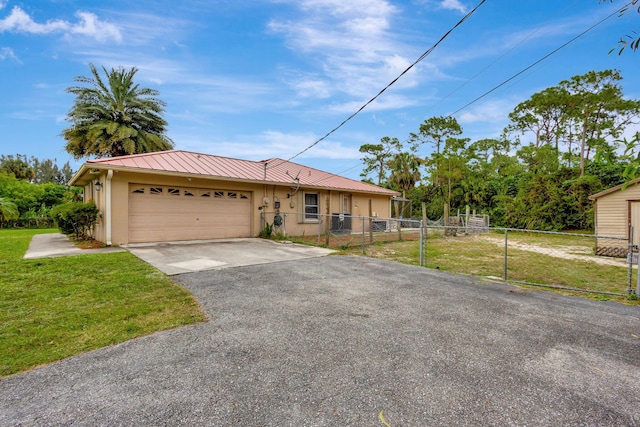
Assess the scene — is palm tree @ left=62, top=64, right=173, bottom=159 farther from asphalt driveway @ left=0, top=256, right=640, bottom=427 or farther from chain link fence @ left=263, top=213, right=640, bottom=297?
asphalt driveway @ left=0, top=256, right=640, bottom=427

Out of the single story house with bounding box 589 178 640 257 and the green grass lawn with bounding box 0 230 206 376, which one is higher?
the single story house with bounding box 589 178 640 257

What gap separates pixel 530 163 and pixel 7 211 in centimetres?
3960

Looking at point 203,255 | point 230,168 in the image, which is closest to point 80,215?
point 203,255

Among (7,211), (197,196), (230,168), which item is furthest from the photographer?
(7,211)

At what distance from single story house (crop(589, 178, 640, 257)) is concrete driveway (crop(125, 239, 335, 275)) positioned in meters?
10.0

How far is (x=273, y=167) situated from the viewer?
15.1 metres

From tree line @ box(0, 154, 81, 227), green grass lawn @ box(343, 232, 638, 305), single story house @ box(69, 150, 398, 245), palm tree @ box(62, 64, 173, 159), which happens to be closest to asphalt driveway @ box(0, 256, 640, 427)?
green grass lawn @ box(343, 232, 638, 305)

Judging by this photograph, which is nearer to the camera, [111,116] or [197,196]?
[197,196]

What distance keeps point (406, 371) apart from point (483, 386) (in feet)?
1.87

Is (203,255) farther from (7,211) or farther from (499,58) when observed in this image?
(7,211)

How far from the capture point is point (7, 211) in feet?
57.3

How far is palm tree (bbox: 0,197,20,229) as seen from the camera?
1725 centimetres

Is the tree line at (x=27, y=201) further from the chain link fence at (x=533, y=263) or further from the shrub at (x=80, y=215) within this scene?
the chain link fence at (x=533, y=263)

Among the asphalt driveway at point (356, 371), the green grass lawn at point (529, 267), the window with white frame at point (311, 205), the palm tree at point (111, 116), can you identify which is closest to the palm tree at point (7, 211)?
the palm tree at point (111, 116)
